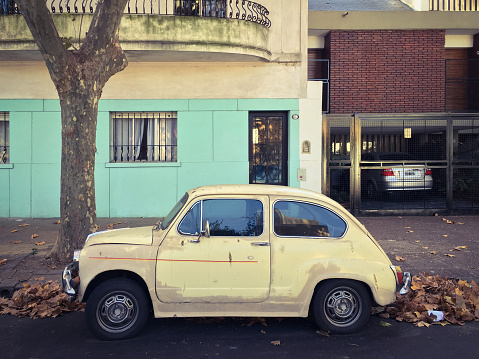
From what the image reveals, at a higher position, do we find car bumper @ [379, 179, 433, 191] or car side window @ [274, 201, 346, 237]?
car bumper @ [379, 179, 433, 191]

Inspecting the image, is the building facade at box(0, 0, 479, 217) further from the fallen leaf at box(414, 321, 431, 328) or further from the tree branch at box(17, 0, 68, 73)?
the fallen leaf at box(414, 321, 431, 328)

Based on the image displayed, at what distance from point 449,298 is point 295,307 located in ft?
7.09

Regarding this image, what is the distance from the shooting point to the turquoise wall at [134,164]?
12.4 m

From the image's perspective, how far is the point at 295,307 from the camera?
5.09 meters

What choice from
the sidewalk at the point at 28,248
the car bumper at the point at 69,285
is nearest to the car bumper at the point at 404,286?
the car bumper at the point at 69,285

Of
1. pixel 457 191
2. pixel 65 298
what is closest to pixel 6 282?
pixel 65 298

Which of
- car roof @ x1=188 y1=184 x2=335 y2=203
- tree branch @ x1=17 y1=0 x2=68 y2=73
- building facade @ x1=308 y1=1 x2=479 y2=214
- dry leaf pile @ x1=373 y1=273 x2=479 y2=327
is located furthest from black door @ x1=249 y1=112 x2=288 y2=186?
car roof @ x1=188 y1=184 x2=335 y2=203

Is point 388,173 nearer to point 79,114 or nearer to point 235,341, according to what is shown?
point 79,114

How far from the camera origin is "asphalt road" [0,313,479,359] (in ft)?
15.3

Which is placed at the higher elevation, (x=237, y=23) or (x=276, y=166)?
(x=237, y=23)

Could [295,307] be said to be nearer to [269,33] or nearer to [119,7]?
[119,7]

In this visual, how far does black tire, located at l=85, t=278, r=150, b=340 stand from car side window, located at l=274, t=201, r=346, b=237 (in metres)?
1.59

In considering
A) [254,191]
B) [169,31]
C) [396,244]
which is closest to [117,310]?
[254,191]

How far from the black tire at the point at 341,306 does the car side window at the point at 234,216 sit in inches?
36.7
